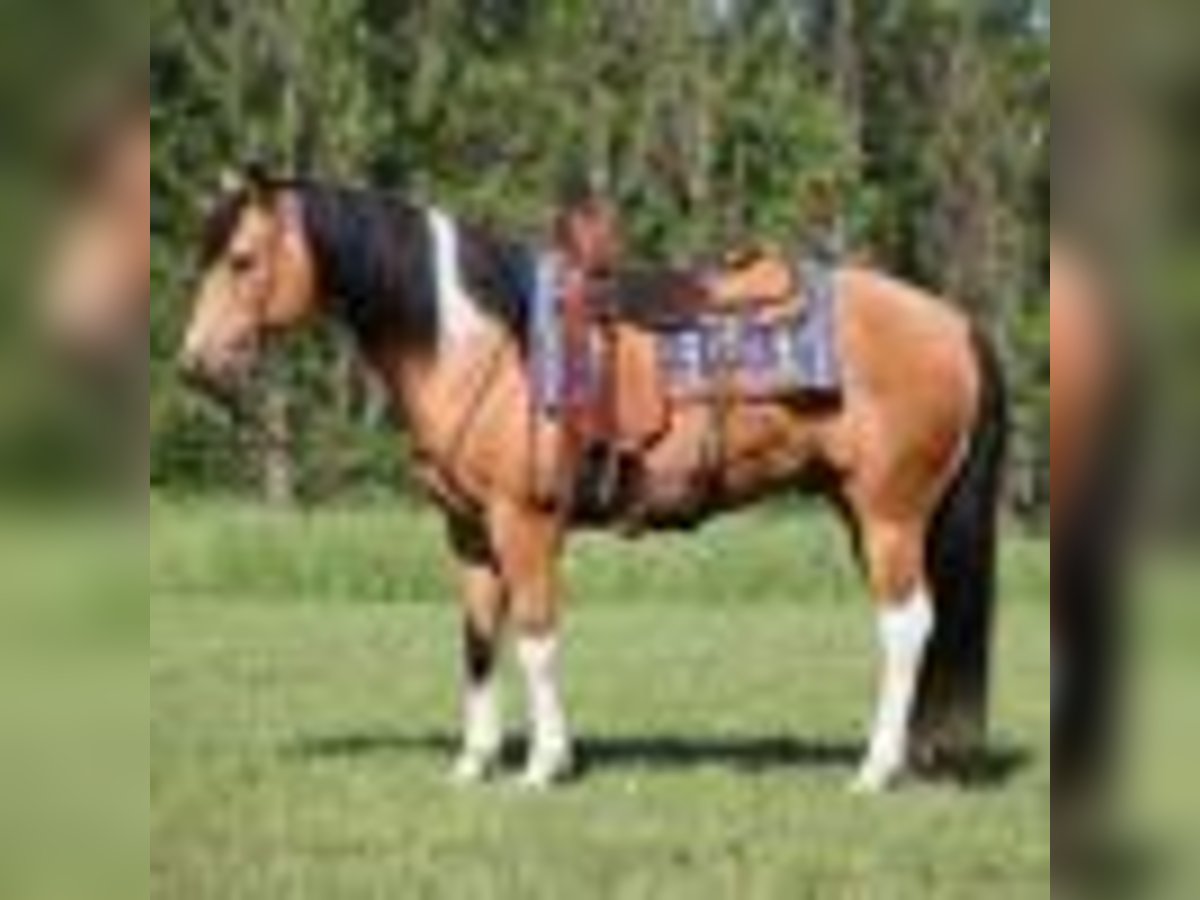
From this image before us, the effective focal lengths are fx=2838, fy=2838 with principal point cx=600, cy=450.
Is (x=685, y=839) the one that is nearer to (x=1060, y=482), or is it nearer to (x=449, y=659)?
(x=1060, y=482)

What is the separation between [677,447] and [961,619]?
89 centimetres

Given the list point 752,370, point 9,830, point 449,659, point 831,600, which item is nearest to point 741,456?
point 752,370

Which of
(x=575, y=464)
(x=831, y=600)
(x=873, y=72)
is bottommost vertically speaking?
(x=831, y=600)

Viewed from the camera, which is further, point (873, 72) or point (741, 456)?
point (873, 72)

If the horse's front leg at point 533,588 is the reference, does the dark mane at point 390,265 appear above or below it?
above

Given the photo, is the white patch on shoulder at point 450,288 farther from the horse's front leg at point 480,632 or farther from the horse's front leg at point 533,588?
the horse's front leg at point 480,632

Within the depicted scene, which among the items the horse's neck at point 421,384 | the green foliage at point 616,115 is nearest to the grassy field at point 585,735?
the horse's neck at point 421,384

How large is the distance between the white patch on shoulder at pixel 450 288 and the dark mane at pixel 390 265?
0.6 inches

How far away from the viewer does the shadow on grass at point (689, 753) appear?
6480mm

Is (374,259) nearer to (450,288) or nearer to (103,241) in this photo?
(450,288)

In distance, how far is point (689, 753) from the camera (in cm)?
706

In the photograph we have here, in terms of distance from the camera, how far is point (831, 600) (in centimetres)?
1437

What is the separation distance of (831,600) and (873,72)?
32.1 feet

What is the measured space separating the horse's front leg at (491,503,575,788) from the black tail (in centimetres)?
86
